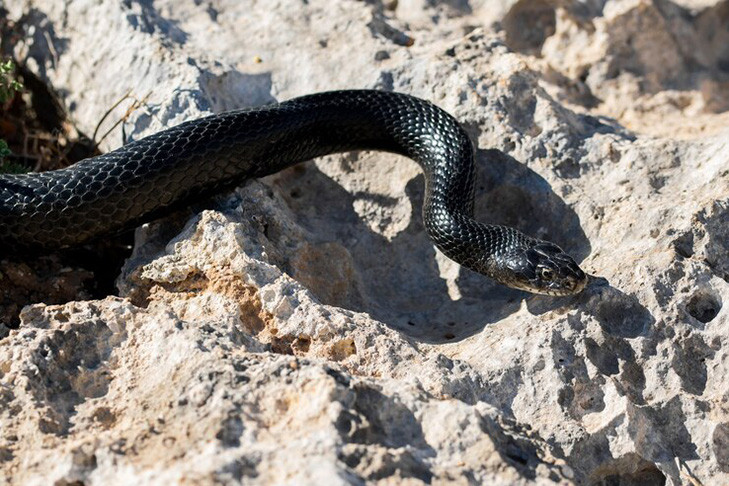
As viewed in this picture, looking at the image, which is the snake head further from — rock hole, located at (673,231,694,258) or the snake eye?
rock hole, located at (673,231,694,258)

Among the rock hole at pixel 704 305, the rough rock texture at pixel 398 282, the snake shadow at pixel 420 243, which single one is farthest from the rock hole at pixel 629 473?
the snake shadow at pixel 420 243

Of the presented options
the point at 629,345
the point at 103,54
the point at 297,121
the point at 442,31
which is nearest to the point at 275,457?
the point at 629,345

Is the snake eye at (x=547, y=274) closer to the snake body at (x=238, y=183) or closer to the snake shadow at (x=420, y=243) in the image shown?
the snake body at (x=238, y=183)

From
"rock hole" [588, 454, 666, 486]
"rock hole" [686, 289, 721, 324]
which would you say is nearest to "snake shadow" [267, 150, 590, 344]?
"rock hole" [686, 289, 721, 324]

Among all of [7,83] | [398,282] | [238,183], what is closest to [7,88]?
[7,83]

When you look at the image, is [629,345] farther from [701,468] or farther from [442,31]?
[442,31]

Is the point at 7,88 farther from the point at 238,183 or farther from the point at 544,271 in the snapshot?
the point at 544,271
